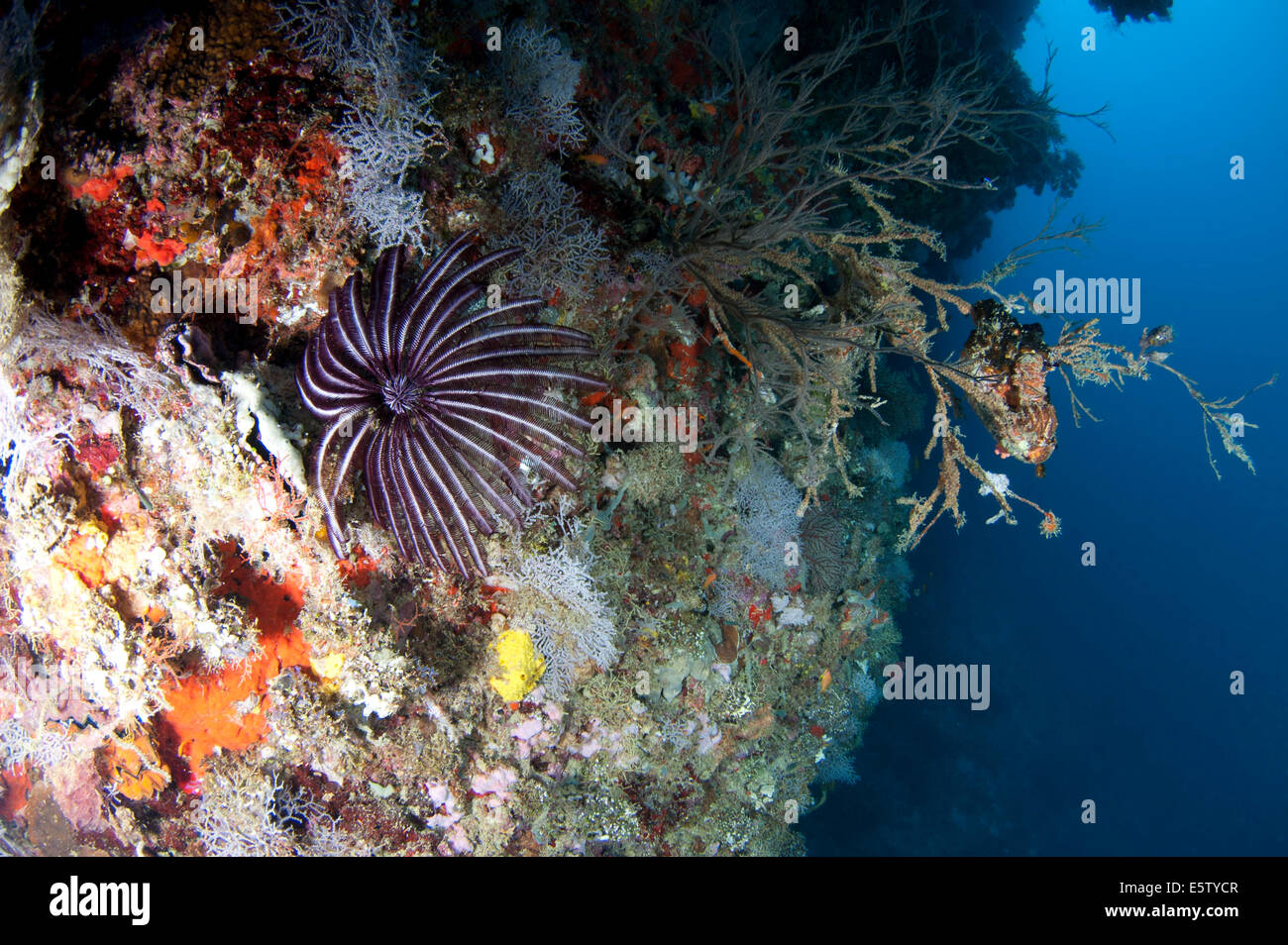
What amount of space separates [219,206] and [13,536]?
2329mm

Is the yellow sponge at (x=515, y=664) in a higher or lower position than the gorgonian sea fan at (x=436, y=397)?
lower

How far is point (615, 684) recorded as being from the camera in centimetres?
466

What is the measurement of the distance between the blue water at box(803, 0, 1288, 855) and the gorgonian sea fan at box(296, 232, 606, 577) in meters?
5.51

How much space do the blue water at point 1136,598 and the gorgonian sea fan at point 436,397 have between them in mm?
5514

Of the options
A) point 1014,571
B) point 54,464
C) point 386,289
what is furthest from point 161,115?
point 1014,571

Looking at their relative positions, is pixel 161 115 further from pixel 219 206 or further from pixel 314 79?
pixel 314 79

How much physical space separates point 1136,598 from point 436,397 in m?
38.7

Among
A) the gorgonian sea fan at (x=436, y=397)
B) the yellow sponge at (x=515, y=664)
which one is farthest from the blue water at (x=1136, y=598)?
the yellow sponge at (x=515, y=664)

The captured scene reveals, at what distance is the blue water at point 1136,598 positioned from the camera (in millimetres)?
17469

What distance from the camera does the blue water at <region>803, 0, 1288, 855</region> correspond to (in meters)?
17.5

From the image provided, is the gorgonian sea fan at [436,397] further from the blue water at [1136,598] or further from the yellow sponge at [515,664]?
the blue water at [1136,598]

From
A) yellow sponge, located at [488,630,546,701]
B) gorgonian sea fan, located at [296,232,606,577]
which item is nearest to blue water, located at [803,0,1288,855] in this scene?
gorgonian sea fan, located at [296,232,606,577]

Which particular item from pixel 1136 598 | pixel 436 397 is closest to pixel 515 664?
pixel 436 397
